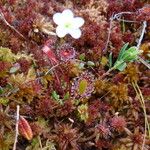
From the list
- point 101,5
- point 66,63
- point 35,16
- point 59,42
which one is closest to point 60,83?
point 66,63

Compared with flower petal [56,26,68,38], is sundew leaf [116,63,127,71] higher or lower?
lower

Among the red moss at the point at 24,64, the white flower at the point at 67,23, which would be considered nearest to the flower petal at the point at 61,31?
the white flower at the point at 67,23

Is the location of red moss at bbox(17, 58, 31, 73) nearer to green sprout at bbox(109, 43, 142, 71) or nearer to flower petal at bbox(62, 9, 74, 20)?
flower petal at bbox(62, 9, 74, 20)

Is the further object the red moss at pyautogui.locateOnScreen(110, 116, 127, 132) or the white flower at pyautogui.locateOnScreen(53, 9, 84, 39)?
→ the white flower at pyautogui.locateOnScreen(53, 9, 84, 39)

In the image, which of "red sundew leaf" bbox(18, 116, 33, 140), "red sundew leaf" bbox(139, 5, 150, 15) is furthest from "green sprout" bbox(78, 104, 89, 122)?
"red sundew leaf" bbox(139, 5, 150, 15)

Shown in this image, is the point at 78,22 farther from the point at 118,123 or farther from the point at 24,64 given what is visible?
the point at 118,123

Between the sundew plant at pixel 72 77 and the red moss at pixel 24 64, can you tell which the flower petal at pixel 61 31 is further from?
the red moss at pixel 24 64

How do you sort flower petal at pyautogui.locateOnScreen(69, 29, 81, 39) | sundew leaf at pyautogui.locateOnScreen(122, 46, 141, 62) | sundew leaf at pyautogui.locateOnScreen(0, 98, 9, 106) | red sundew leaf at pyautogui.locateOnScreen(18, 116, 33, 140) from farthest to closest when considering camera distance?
flower petal at pyautogui.locateOnScreen(69, 29, 81, 39), sundew leaf at pyautogui.locateOnScreen(122, 46, 141, 62), sundew leaf at pyautogui.locateOnScreen(0, 98, 9, 106), red sundew leaf at pyautogui.locateOnScreen(18, 116, 33, 140)
